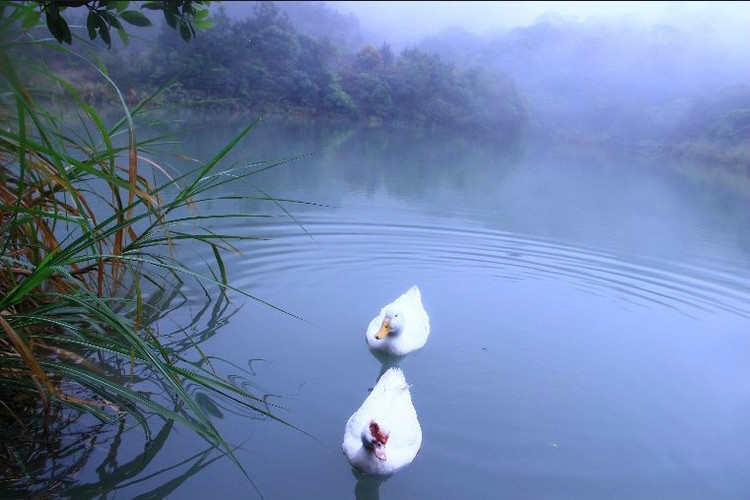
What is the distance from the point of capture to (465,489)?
2.42 meters

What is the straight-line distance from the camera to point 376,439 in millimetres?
2338

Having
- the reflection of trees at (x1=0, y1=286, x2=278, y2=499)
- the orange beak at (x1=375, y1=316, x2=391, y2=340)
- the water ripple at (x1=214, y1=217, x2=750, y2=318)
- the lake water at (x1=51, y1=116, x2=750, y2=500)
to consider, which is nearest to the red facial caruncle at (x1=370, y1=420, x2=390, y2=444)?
the lake water at (x1=51, y1=116, x2=750, y2=500)

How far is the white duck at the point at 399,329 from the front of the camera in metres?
3.57

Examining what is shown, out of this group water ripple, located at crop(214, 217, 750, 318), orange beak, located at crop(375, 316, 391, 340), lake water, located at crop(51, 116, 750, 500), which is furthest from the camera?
water ripple, located at crop(214, 217, 750, 318)

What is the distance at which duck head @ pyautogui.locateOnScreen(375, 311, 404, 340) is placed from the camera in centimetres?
357

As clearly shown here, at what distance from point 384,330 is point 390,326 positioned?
0.05 m

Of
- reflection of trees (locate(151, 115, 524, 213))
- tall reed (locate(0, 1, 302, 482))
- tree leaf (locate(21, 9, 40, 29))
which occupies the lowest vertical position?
reflection of trees (locate(151, 115, 524, 213))

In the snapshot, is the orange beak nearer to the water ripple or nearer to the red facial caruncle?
the water ripple

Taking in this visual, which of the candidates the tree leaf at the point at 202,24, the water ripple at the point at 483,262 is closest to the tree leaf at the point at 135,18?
the tree leaf at the point at 202,24

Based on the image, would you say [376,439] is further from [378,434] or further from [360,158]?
[360,158]

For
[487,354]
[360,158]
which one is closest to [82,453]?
[487,354]

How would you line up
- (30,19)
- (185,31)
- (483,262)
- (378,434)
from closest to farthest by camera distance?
(30,19), (185,31), (378,434), (483,262)

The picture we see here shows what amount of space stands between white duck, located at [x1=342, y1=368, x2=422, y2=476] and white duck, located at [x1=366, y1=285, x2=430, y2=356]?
2.59ft

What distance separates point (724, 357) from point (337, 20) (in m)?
27.1
